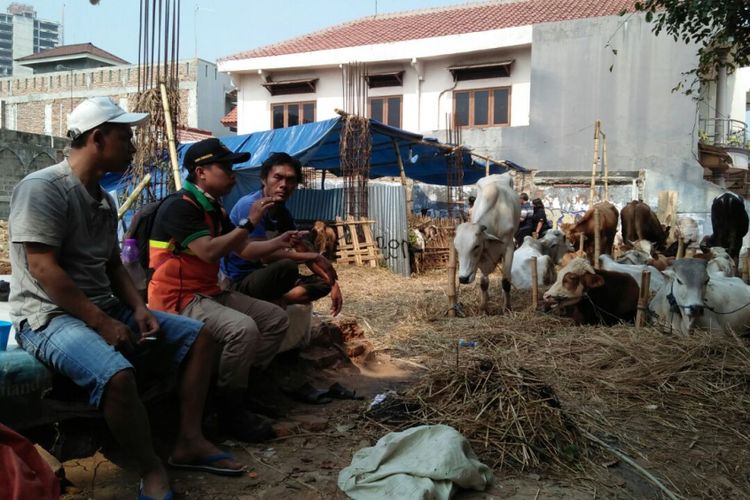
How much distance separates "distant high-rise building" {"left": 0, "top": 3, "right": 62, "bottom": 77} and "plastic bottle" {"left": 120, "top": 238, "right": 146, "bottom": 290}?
80.0 metres

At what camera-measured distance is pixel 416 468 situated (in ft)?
9.50

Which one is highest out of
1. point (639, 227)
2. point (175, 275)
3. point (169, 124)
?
point (169, 124)

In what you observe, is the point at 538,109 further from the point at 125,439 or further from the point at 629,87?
the point at 125,439

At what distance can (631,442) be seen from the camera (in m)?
3.71

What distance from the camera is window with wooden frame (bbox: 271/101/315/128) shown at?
22375 mm

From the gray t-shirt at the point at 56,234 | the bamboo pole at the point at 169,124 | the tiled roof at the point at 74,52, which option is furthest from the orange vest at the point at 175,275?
the tiled roof at the point at 74,52

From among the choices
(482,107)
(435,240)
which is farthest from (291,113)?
(435,240)

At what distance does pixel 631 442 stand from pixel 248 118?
69.4 feet

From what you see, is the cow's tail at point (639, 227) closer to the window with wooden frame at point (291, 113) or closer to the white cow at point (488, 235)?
the white cow at point (488, 235)

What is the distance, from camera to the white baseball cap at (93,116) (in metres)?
2.79

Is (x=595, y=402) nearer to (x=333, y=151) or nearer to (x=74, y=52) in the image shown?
(x=333, y=151)

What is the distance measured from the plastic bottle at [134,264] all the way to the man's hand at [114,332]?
1229mm

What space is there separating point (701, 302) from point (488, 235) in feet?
9.07

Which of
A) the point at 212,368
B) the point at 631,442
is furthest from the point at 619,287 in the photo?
the point at 212,368
